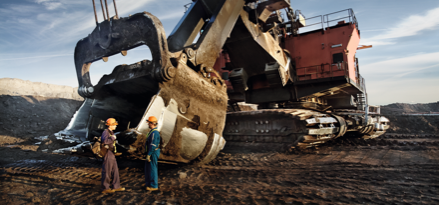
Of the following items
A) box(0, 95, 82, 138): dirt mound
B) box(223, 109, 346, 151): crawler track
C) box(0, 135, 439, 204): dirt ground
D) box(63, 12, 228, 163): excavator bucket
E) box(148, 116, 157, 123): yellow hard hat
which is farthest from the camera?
box(0, 95, 82, 138): dirt mound

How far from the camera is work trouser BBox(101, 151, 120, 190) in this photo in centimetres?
297

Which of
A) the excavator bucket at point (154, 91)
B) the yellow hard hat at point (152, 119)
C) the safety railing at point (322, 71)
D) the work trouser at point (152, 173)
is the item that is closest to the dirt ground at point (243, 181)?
the work trouser at point (152, 173)

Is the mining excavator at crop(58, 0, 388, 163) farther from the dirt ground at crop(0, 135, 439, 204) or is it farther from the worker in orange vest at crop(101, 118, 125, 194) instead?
the dirt ground at crop(0, 135, 439, 204)

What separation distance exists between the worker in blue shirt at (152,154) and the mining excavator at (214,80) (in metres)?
0.12

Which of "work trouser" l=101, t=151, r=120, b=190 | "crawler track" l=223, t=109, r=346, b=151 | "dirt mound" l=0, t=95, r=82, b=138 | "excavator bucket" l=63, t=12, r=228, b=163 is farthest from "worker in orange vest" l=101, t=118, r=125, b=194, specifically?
"dirt mound" l=0, t=95, r=82, b=138

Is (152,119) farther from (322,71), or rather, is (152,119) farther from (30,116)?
(30,116)

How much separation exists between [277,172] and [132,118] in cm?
307

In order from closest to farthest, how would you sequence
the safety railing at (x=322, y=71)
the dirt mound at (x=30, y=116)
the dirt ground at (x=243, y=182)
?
the dirt ground at (x=243, y=182) < the safety railing at (x=322, y=71) < the dirt mound at (x=30, y=116)

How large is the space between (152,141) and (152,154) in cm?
20

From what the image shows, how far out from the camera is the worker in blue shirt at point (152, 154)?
3.03 m

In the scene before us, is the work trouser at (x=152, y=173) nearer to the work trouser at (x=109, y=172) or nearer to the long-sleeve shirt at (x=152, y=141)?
the long-sleeve shirt at (x=152, y=141)

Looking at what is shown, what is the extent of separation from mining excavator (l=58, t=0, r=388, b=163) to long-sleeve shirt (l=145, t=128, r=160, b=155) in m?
0.11

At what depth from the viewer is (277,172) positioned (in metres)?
4.09

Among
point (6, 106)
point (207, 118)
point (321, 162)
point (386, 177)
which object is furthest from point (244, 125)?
point (6, 106)
